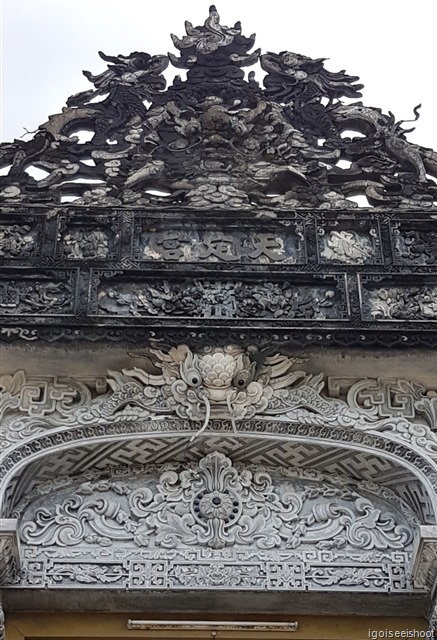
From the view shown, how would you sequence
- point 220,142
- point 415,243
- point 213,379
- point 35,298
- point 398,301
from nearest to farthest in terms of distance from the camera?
1. point 213,379
2. point 35,298
3. point 398,301
4. point 415,243
5. point 220,142

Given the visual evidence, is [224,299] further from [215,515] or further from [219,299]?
[215,515]

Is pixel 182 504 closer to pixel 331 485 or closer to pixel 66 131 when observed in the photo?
pixel 331 485

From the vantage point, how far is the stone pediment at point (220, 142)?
9422mm

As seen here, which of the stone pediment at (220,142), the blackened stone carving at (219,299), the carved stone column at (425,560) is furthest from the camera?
the stone pediment at (220,142)

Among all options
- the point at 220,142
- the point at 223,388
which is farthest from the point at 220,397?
the point at 220,142

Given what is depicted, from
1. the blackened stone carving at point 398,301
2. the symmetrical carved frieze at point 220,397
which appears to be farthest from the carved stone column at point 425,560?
the blackened stone carving at point 398,301

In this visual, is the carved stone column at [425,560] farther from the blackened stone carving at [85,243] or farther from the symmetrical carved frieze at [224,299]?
the blackened stone carving at [85,243]

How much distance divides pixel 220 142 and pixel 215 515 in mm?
3626

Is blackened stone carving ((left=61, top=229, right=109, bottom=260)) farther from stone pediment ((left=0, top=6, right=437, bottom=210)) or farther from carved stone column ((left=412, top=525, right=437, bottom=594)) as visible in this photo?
carved stone column ((left=412, top=525, right=437, bottom=594))

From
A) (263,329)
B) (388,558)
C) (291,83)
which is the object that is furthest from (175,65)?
(388,558)

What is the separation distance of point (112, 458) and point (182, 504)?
63cm

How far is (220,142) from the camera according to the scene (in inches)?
389

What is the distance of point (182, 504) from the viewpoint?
7949 millimetres

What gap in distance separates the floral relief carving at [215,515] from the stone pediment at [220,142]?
2.43 meters
